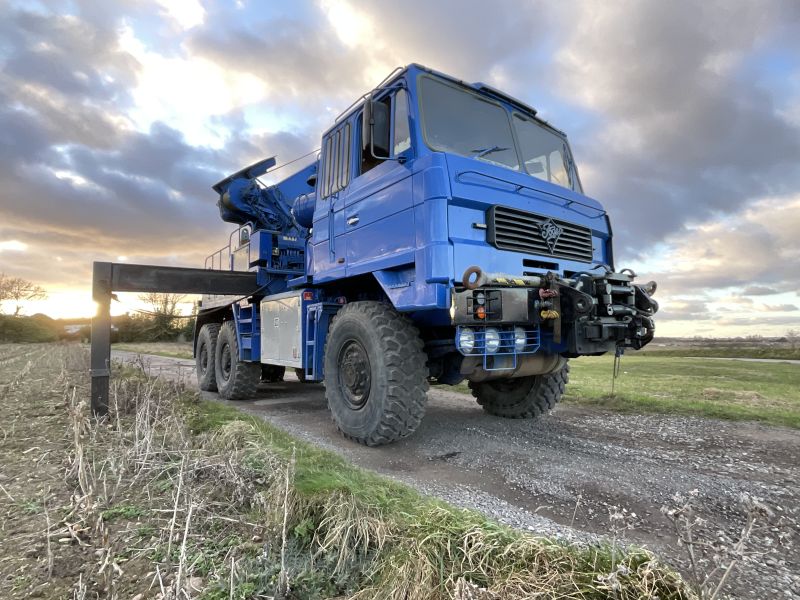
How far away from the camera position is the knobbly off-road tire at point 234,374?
8500 mm

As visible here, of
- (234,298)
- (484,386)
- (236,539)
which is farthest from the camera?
(234,298)

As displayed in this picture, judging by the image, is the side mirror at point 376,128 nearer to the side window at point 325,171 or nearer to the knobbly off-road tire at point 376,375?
the side window at point 325,171

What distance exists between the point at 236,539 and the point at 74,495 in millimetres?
1303

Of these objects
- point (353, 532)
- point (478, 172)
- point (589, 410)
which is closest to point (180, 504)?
point (353, 532)

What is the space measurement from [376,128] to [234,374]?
225 inches

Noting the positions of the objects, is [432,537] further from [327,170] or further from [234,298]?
[234,298]

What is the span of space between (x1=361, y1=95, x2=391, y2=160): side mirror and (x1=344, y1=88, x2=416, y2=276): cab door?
7 centimetres

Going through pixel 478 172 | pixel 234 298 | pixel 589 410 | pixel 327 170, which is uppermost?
pixel 327 170

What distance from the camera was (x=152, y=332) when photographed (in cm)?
5028

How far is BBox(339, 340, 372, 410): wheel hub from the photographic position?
4977 mm

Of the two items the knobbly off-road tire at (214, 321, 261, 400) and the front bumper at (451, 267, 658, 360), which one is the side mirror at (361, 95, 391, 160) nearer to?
the front bumper at (451, 267, 658, 360)

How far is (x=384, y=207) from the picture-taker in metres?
4.82

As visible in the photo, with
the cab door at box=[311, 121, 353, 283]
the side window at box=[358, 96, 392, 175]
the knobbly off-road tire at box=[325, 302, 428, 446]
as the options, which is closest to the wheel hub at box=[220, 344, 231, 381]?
the cab door at box=[311, 121, 353, 283]

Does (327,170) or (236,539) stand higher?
(327,170)
